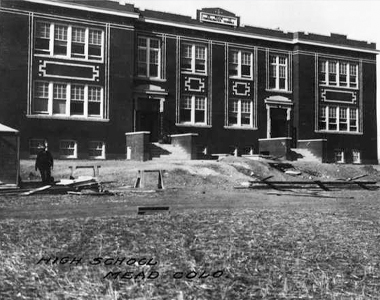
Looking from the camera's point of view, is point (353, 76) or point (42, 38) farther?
point (353, 76)

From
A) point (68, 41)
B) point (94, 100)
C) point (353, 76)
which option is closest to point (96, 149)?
point (94, 100)

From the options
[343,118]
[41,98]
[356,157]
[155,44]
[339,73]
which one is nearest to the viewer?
[41,98]

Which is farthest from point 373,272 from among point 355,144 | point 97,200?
point 355,144

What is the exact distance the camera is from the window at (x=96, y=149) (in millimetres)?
31188

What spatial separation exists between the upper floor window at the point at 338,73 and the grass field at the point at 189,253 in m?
29.1

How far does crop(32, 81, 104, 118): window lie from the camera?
98.8 feet

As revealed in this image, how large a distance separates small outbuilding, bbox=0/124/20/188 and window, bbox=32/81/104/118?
1204 centimetres

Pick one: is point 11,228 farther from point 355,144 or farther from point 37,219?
point 355,144

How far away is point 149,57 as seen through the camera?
33.9 meters

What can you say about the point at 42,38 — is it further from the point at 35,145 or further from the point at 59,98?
the point at 35,145

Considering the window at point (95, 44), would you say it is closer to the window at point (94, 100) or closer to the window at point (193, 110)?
the window at point (94, 100)

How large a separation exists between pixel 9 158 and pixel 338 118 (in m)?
28.6

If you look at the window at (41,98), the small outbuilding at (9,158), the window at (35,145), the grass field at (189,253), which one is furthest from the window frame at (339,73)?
the grass field at (189,253)

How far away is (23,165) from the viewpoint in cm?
2491
